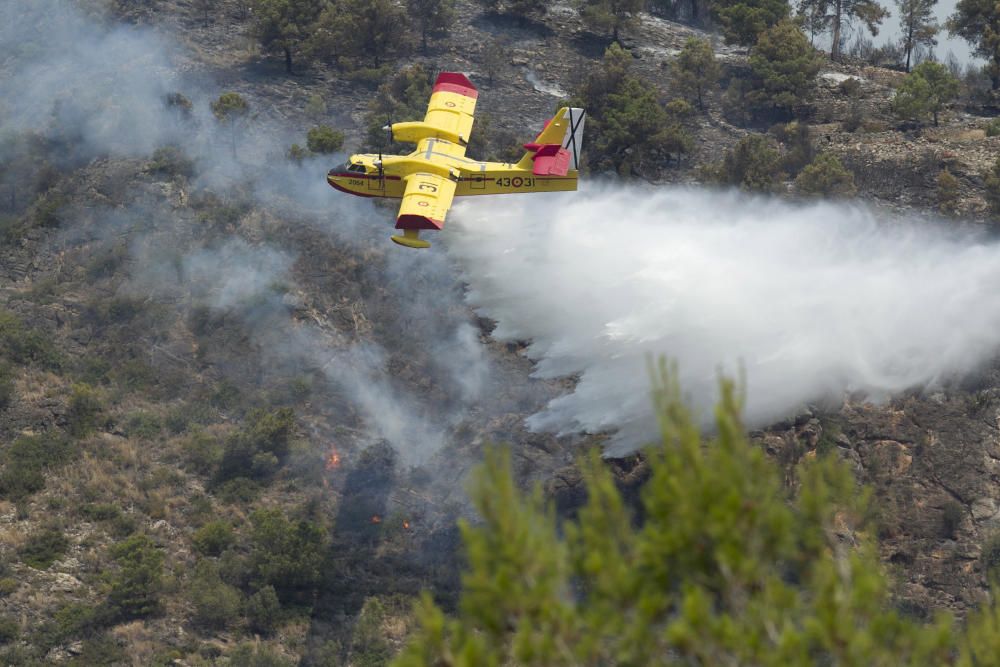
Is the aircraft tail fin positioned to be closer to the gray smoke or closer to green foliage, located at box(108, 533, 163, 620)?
the gray smoke

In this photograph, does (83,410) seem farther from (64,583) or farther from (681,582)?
A: (681,582)

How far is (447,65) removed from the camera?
63844 millimetres

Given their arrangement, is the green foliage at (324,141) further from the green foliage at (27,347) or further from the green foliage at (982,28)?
the green foliage at (982,28)

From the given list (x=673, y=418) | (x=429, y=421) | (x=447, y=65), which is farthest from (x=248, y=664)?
(x=447, y=65)

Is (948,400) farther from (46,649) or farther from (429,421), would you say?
(46,649)

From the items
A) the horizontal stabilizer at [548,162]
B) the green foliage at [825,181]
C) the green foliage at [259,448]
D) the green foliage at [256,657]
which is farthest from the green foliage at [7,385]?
the green foliage at [825,181]

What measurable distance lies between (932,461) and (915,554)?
11.4 feet

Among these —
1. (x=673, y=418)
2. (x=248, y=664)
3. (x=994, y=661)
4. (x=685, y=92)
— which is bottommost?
(x=248, y=664)

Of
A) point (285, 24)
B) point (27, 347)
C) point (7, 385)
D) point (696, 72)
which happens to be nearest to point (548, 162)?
point (27, 347)

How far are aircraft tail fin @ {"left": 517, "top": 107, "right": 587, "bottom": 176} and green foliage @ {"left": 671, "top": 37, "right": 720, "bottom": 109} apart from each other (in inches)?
788

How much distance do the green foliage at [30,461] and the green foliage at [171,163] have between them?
14.1 m

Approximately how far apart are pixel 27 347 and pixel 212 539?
1136 centimetres

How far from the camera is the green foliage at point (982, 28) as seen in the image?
207 ft

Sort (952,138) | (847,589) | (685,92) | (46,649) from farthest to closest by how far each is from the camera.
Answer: (685,92) < (952,138) < (46,649) < (847,589)
